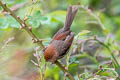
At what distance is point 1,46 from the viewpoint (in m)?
2.01

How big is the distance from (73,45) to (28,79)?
0.87 m

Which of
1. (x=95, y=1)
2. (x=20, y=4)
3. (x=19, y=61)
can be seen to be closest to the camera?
(x=19, y=61)

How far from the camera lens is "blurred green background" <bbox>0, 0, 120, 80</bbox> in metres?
1.83

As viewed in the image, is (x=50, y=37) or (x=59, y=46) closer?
(x=59, y=46)

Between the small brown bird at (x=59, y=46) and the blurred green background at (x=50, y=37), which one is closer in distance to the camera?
the blurred green background at (x=50, y=37)

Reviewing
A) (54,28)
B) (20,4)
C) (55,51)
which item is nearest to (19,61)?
(55,51)

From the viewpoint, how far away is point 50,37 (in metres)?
3.06

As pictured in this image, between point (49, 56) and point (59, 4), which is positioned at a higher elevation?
point (59, 4)

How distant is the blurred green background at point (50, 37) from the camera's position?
1.83 m

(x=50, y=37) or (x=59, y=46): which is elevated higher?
(x=50, y=37)

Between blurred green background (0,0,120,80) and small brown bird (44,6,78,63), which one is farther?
small brown bird (44,6,78,63)

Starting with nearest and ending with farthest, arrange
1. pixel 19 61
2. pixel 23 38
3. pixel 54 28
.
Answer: pixel 19 61
pixel 23 38
pixel 54 28

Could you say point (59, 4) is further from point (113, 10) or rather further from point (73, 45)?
point (73, 45)

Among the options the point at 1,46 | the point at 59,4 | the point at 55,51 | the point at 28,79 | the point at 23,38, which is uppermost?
the point at 59,4
